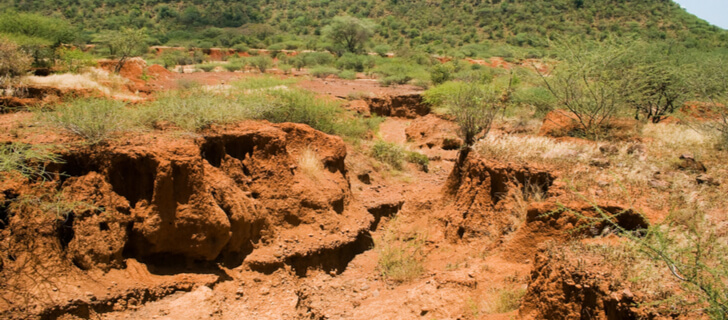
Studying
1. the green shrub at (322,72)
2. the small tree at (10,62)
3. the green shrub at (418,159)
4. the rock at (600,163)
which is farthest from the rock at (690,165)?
the green shrub at (322,72)

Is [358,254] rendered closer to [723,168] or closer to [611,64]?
[723,168]

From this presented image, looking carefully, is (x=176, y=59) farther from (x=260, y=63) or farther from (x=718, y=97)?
(x=718, y=97)

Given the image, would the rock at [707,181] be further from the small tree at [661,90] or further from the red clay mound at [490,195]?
the small tree at [661,90]

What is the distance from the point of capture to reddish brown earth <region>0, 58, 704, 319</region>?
3908mm

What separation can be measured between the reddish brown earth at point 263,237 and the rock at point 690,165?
6.73 feet

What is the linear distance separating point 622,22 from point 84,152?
138ft

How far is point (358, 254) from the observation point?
6441 mm

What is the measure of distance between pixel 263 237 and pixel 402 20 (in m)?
41.8

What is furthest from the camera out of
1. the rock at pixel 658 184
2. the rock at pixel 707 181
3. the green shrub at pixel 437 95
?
the green shrub at pixel 437 95

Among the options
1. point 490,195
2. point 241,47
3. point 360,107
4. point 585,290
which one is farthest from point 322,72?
point 585,290

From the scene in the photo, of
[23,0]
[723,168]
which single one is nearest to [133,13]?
[23,0]

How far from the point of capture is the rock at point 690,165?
598cm

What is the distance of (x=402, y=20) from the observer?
146 feet

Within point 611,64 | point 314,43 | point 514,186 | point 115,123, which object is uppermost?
point 611,64
